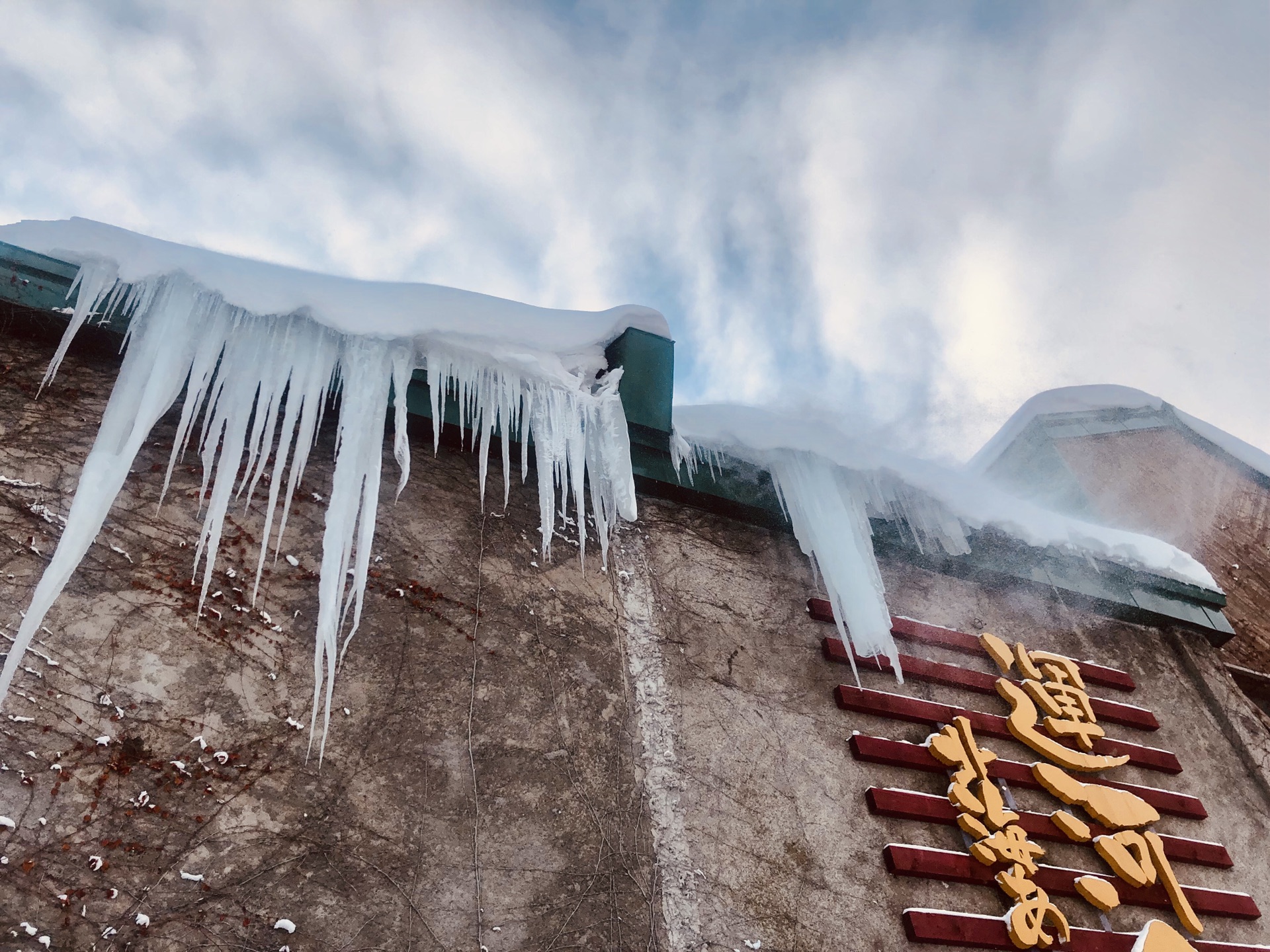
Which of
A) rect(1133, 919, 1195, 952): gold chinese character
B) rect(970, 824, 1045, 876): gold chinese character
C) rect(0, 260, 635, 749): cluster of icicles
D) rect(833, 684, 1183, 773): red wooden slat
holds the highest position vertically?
rect(0, 260, 635, 749): cluster of icicles

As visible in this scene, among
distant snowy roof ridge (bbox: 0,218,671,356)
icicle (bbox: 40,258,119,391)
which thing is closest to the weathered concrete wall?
icicle (bbox: 40,258,119,391)

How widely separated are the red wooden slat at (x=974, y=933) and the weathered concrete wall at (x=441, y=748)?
70 millimetres

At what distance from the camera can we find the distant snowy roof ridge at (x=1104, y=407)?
30.2 ft

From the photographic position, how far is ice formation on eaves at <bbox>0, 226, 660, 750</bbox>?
8.73 feet

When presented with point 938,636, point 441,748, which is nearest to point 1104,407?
point 938,636

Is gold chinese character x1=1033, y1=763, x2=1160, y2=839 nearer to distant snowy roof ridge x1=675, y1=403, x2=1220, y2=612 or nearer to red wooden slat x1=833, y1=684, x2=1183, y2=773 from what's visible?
red wooden slat x1=833, y1=684, x2=1183, y2=773

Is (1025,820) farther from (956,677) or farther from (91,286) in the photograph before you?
(91,286)

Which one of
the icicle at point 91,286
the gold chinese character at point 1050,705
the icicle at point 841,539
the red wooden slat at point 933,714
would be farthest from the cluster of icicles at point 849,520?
the icicle at point 91,286

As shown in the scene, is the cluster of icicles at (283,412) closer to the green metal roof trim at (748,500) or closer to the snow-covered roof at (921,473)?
the green metal roof trim at (748,500)

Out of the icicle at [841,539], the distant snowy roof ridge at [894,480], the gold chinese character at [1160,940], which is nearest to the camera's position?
the gold chinese character at [1160,940]

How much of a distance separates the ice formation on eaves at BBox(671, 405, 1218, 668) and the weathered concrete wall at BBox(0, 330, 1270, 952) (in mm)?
336

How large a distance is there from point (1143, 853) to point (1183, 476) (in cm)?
739

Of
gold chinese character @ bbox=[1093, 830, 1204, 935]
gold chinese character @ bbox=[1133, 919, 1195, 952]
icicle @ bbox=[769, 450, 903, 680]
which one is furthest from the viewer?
icicle @ bbox=[769, 450, 903, 680]

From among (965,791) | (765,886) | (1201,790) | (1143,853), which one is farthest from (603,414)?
(1201,790)
